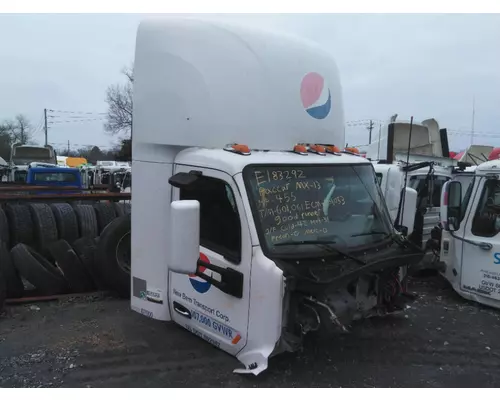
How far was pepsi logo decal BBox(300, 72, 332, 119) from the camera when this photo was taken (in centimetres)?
430

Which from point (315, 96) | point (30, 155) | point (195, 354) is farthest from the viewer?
point (30, 155)

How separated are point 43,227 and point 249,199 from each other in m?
4.21

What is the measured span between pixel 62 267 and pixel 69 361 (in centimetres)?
186

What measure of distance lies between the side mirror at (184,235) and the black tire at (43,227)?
395 cm

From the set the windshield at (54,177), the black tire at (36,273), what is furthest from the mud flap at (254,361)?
the windshield at (54,177)

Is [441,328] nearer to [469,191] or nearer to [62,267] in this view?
[469,191]

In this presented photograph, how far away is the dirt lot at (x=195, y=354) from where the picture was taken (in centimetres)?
368

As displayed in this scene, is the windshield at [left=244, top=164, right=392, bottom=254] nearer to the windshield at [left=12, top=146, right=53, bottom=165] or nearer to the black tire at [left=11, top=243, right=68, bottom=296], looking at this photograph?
the black tire at [left=11, top=243, right=68, bottom=296]

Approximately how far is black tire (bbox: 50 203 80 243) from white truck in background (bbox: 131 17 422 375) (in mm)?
2519

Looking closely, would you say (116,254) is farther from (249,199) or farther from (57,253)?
(249,199)

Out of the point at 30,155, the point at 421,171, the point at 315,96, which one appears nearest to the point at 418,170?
the point at 421,171

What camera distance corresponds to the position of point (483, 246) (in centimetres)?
565

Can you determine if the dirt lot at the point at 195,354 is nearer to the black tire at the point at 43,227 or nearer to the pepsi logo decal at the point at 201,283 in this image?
the pepsi logo decal at the point at 201,283

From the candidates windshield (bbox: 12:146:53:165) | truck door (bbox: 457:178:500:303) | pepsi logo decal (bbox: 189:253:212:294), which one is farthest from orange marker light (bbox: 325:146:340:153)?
windshield (bbox: 12:146:53:165)
